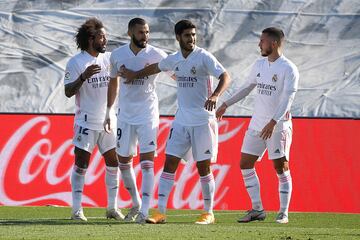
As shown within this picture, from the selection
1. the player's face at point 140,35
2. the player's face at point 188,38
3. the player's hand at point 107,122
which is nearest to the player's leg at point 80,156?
the player's hand at point 107,122

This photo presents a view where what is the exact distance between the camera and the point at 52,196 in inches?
645

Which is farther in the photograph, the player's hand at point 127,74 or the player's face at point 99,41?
the player's face at point 99,41

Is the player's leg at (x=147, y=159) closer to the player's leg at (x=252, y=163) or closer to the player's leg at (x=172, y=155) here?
the player's leg at (x=172, y=155)

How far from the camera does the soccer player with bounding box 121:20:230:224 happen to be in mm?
12141

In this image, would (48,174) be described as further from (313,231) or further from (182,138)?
(313,231)

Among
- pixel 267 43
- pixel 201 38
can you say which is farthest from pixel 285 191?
pixel 201 38

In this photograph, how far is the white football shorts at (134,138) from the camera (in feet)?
40.8

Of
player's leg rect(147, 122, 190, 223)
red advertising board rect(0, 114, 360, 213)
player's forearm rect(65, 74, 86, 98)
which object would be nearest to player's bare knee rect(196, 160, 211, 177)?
player's leg rect(147, 122, 190, 223)

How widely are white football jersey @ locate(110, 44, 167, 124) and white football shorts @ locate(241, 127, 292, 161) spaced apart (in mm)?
1158

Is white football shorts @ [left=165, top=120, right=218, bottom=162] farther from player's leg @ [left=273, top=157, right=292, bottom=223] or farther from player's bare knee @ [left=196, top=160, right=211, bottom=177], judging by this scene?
player's leg @ [left=273, top=157, right=292, bottom=223]

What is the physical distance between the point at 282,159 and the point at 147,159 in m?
1.56

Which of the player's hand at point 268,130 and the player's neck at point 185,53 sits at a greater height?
the player's neck at point 185,53

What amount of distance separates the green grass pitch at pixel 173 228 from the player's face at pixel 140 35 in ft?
6.19

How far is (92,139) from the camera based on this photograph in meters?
12.9
